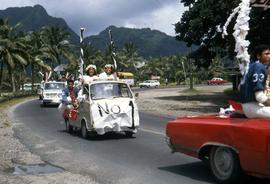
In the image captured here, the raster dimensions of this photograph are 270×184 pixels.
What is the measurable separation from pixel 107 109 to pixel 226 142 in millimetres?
7531

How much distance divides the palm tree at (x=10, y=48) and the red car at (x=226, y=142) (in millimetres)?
52548

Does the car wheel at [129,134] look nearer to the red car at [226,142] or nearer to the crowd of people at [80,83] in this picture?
the crowd of people at [80,83]

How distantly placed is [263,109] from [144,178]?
2602 millimetres

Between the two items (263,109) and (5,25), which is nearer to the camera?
(263,109)

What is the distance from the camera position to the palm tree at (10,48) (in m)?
60.0

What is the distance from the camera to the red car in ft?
23.2

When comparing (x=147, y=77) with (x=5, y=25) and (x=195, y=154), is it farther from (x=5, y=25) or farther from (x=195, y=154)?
(x=195, y=154)

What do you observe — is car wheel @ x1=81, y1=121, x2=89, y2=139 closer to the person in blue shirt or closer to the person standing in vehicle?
the person standing in vehicle

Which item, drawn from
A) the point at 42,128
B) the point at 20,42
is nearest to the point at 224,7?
the point at 42,128

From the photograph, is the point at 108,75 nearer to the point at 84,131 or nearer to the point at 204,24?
the point at 84,131

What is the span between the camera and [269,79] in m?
7.88

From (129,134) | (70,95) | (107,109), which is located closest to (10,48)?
(70,95)

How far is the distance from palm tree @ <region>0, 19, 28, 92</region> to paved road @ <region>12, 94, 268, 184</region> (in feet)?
144

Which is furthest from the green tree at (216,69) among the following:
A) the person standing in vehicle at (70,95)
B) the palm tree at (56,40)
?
the person standing in vehicle at (70,95)
